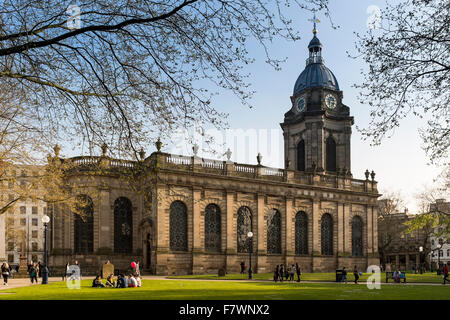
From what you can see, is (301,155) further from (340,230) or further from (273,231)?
(273,231)

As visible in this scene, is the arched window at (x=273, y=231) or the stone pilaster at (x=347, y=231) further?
the stone pilaster at (x=347, y=231)

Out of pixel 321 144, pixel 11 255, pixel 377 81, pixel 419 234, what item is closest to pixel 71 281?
pixel 377 81

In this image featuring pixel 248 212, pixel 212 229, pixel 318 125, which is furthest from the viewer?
pixel 318 125

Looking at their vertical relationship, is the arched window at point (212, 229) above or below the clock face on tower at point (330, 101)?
below

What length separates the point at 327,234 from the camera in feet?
182

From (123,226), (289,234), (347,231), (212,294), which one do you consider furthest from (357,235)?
(212,294)

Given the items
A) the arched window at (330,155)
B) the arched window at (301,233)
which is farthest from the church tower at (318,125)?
the arched window at (301,233)

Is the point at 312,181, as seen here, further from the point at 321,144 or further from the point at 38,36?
the point at 38,36

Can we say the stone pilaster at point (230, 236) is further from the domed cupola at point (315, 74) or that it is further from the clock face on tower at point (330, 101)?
the domed cupola at point (315, 74)

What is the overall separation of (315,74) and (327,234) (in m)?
21.7

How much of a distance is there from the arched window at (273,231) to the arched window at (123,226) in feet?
48.4

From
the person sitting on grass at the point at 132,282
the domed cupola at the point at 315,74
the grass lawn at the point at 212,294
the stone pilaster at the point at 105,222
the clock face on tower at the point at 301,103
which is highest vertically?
the domed cupola at the point at 315,74

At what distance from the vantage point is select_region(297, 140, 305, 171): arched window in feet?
205

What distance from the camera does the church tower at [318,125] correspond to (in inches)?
2387
